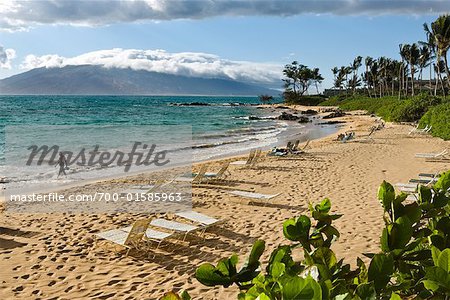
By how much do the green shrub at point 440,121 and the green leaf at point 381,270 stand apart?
22.3 metres

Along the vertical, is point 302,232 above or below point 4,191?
above

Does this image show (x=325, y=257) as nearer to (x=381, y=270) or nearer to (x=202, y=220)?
(x=381, y=270)

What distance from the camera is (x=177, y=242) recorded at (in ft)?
23.8

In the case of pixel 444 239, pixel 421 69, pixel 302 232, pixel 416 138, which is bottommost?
pixel 416 138

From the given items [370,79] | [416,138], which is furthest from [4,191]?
[370,79]

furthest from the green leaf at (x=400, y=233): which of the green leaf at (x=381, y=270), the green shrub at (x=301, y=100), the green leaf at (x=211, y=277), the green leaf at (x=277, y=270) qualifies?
the green shrub at (x=301, y=100)

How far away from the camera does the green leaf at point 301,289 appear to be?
915 millimetres

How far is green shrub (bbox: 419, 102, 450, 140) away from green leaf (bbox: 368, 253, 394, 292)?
73.0 ft

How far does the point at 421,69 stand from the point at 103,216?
190 feet

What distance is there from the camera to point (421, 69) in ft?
188

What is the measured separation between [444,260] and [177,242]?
20.8 ft

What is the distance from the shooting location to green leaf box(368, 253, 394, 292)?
1390 millimetres

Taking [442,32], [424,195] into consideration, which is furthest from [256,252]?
[442,32]

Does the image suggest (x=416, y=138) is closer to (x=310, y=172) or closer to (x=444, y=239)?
(x=310, y=172)
